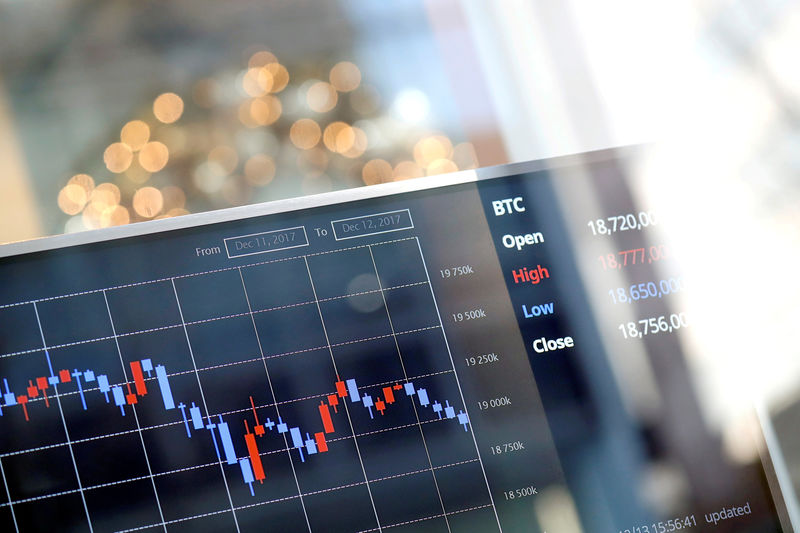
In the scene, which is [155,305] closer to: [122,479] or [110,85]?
[122,479]

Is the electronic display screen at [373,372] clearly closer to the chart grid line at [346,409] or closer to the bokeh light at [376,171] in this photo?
the chart grid line at [346,409]

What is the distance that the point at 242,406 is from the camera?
1018 mm

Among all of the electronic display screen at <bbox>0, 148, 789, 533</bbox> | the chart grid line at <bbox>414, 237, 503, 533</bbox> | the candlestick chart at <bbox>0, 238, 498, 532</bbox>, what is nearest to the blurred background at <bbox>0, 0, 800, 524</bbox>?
the electronic display screen at <bbox>0, 148, 789, 533</bbox>

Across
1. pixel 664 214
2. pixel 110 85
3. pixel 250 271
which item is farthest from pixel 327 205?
pixel 110 85

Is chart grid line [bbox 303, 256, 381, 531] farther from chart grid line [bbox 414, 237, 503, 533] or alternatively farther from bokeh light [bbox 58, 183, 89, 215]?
bokeh light [bbox 58, 183, 89, 215]

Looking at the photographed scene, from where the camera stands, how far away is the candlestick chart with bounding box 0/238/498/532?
3.17ft

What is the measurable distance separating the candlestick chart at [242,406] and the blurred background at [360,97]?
2.07 feet

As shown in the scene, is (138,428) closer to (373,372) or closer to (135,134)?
(373,372)

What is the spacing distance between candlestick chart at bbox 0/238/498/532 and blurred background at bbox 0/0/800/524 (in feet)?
2.07

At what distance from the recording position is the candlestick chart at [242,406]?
0.97 meters

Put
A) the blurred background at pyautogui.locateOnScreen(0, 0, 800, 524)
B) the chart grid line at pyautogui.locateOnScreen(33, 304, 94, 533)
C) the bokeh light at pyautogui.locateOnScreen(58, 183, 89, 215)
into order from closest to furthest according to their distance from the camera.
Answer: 1. the chart grid line at pyautogui.locateOnScreen(33, 304, 94, 533)
2. the blurred background at pyautogui.locateOnScreen(0, 0, 800, 524)
3. the bokeh light at pyautogui.locateOnScreen(58, 183, 89, 215)

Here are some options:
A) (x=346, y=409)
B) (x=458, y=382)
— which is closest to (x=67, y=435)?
(x=346, y=409)

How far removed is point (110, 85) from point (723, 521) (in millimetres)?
1515

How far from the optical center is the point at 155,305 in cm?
103
